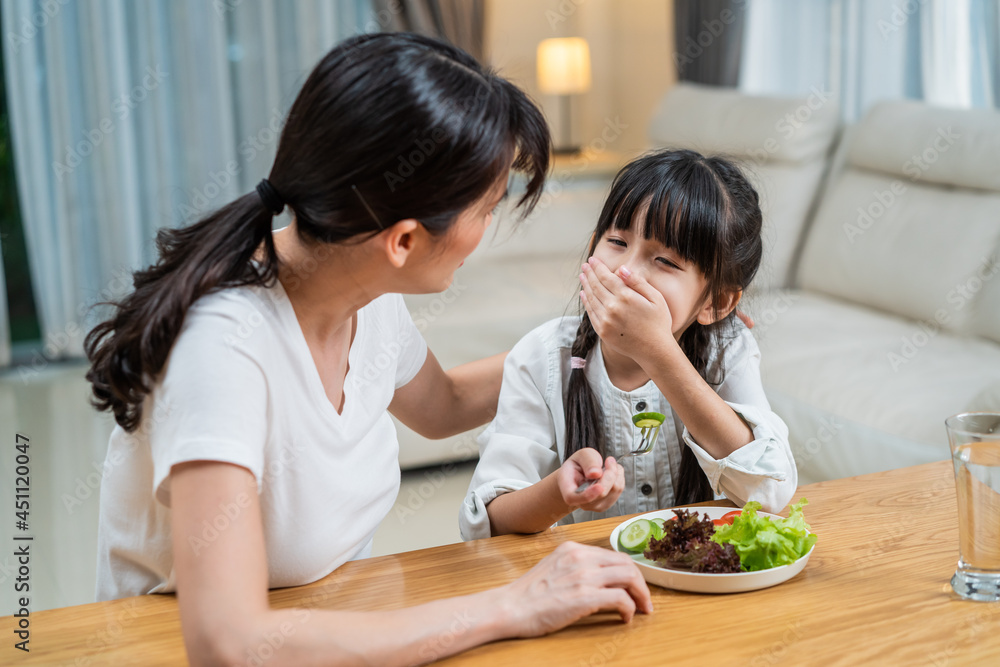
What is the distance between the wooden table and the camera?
855 mm

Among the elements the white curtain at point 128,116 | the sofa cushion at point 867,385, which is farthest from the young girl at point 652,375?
the white curtain at point 128,116

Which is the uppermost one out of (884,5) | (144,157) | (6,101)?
(884,5)

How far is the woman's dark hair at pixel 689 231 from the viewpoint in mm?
1276

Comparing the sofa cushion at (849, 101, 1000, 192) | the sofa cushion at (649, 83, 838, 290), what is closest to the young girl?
the sofa cushion at (849, 101, 1000, 192)

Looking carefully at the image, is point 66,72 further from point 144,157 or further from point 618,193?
point 618,193

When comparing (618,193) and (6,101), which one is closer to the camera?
(618,193)

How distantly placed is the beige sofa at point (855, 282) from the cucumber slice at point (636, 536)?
1300 mm

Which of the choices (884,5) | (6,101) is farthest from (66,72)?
(884,5)

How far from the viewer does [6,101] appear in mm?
4141

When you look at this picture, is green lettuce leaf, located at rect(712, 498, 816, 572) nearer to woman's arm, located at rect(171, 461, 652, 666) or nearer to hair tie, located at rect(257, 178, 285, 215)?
woman's arm, located at rect(171, 461, 652, 666)

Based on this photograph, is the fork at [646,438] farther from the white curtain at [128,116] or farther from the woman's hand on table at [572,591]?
the white curtain at [128,116]

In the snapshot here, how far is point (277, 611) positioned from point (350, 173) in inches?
16.7

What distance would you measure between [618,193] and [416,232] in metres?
0.46

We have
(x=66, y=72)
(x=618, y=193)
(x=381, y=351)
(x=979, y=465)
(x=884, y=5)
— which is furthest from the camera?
(x=66, y=72)
